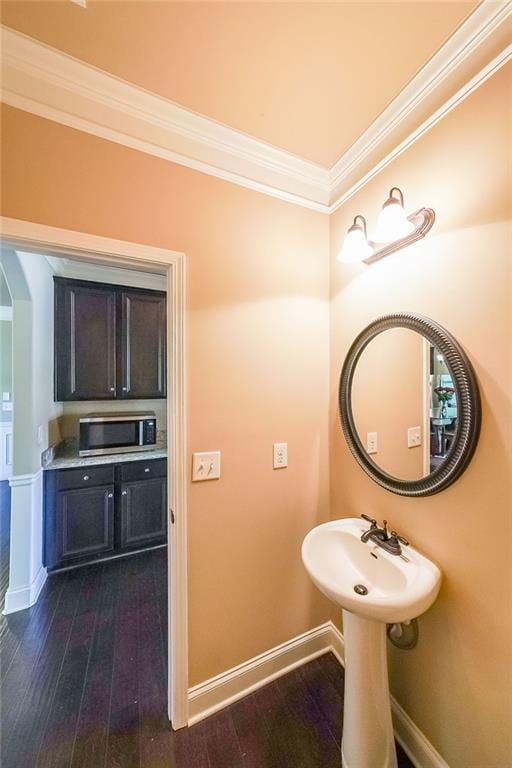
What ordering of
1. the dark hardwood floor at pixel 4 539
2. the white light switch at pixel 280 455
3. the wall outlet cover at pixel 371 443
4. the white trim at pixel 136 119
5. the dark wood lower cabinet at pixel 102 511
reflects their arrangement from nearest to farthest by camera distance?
1. the white trim at pixel 136 119
2. the wall outlet cover at pixel 371 443
3. the white light switch at pixel 280 455
4. the dark hardwood floor at pixel 4 539
5. the dark wood lower cabinet at pixel 102 511

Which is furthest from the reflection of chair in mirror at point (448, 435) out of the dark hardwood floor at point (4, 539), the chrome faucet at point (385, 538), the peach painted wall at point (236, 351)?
the dark hardwood floor at point (4, 539)

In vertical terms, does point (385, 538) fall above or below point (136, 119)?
below

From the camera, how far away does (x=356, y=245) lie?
1.32 m

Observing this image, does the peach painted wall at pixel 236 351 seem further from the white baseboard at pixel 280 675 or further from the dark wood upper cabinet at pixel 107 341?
the dark wood upper cabinet at pixel 107 341

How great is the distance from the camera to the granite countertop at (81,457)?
2336 millimetres

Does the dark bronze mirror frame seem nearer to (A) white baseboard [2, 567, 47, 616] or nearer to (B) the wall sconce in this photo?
(B) the wall sconce

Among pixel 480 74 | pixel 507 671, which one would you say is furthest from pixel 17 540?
pixel 480 74

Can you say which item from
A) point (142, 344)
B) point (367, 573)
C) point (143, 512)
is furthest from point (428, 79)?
point (143, 512)

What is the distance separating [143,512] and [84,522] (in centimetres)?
47

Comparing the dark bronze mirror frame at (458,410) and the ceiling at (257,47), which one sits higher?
the ceiling at (257,47)

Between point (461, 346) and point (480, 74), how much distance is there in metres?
0.91

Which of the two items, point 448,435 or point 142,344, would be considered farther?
point 142,344

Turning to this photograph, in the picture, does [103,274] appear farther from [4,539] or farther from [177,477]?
[4,539]

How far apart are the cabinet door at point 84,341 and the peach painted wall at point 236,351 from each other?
1685mm
